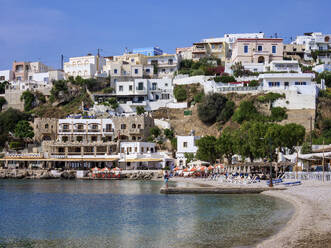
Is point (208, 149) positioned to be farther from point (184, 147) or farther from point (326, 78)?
point (326, 78)

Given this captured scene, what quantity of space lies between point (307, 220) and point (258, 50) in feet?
193

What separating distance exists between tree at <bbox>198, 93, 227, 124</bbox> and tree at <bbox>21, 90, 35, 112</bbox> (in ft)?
105

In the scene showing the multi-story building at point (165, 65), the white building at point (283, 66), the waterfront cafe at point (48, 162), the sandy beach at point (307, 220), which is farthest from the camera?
the multi-story building at point (165, 65)

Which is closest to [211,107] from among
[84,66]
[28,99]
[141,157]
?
[141,157]

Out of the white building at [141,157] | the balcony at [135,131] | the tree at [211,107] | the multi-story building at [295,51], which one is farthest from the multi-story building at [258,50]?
the white building at [141,157]

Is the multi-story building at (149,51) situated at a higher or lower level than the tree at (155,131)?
higher

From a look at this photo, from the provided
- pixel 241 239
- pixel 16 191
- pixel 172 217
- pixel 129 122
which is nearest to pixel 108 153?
pixel 129 122

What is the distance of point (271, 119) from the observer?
198ft

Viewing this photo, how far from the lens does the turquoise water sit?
20.0 metres

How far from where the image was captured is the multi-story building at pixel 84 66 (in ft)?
282

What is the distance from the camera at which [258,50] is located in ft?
252

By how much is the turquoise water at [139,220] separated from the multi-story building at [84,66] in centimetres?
5034

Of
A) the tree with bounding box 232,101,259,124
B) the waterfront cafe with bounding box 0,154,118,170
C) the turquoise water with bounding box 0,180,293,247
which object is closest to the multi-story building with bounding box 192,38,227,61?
the tree with bounding box 232,101,259,124

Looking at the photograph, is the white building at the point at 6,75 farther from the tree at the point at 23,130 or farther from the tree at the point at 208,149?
the tree at the point at 208,149
